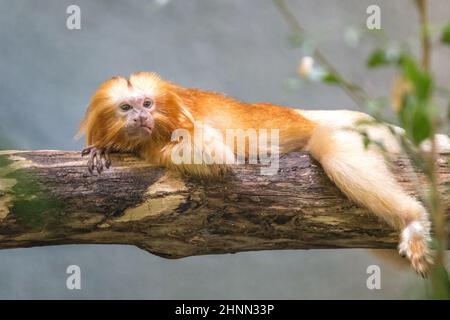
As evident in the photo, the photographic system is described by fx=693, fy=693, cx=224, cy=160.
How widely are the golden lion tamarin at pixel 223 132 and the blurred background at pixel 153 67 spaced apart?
1.89 meters

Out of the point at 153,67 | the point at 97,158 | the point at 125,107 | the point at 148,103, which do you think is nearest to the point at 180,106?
the point at 148,103

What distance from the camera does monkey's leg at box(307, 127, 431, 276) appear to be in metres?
2.92

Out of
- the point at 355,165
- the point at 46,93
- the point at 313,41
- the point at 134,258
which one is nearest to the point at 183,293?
the point at 134,258

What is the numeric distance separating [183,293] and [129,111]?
97.2 inches

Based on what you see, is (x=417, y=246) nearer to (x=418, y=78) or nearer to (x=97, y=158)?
(x=97, y=158)

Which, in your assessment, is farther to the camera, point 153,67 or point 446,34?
point 153,67

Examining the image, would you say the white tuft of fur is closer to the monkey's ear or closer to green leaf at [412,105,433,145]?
the monkey's ear

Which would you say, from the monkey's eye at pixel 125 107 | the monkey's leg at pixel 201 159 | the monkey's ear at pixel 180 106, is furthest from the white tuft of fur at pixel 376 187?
the monkey's eye at pixel 125 107

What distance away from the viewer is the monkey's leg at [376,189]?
2916 millimetres

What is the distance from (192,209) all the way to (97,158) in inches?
20.4

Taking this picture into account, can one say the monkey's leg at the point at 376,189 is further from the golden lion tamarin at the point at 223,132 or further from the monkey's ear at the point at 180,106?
the monkey's ear at the point at 180,106

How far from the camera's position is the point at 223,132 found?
3432 mm

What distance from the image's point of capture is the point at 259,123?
3529 mm

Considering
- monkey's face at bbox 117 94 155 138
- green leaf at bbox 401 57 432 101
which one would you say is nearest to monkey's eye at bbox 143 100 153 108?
monkey's face at bbox 117 94 155 138
